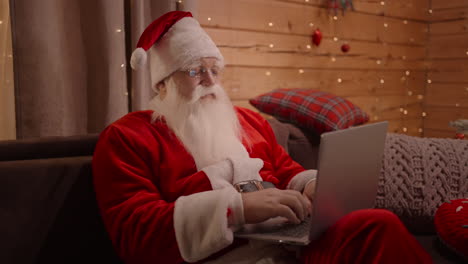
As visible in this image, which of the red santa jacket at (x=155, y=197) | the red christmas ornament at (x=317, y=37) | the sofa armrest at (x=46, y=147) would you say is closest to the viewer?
the red santa jacket at (x=155, y=197)

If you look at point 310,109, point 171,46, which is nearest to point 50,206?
point 171,46

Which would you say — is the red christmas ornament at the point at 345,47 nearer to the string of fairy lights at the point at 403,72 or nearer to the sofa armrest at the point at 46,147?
the string of fairy lights at the point at 403,72

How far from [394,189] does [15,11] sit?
5.30ft

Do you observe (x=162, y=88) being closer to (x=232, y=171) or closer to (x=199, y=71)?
(x=199, y=71)

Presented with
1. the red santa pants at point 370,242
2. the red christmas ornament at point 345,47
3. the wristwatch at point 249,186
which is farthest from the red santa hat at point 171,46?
the red christmas ornament at point 345,47

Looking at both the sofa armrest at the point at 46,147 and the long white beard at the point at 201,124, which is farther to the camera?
the long white beard at the point at 201,124

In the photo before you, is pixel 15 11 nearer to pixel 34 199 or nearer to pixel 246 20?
pixel 34 199

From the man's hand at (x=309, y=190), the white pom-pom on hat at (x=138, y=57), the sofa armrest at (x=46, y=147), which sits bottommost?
the man's hand at (x=309, y=190)

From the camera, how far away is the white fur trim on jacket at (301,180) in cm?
147

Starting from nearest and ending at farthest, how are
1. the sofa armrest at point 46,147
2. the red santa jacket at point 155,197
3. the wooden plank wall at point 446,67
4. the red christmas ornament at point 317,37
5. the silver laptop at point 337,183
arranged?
the silver laptop at point 337,183, the red santa jacket at point 155,197, the sofa armrest at point 46,147, the red christmas ornament at point 317,37, the wooden plank wall at point 446,67

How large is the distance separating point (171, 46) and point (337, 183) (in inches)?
29.9

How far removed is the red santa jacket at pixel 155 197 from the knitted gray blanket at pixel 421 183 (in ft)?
1.27

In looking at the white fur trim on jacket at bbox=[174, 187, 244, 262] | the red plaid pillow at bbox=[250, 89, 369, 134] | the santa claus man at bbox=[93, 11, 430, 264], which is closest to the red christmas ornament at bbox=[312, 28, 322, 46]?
the red plaid pillow at bbox=[250, 89, 369, 134]

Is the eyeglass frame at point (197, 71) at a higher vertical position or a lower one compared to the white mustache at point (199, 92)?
higher
